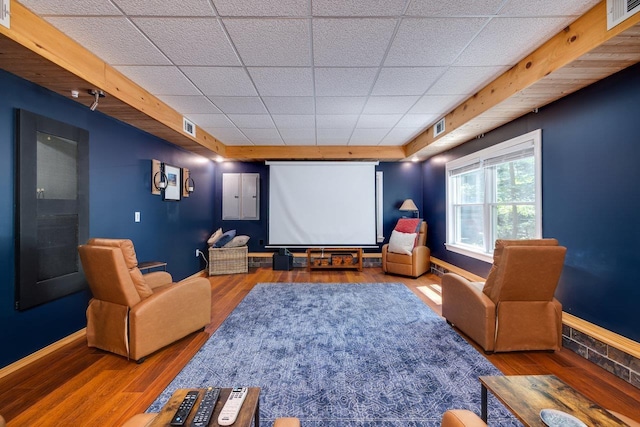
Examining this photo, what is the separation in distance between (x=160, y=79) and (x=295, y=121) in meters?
1.78

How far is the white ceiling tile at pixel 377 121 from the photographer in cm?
375

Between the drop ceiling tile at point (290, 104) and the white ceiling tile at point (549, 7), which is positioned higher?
the white ceiling tile at point (549, 7)

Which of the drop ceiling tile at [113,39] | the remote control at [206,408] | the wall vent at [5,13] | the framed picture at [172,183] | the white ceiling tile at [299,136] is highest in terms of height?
the white ceiling tile at [299,136]

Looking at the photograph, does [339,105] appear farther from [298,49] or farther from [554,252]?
[554,252]

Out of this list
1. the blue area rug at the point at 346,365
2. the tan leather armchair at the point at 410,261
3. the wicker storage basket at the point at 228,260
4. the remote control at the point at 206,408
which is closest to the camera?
the remote control at the point at 206,408

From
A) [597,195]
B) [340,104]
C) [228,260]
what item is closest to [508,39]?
[597,195]

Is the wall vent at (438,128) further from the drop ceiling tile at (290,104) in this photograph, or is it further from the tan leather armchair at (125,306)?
the tan leather armchair at (125,306)

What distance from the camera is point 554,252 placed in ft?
6.98

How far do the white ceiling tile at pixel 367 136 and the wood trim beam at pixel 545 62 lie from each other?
1208mm

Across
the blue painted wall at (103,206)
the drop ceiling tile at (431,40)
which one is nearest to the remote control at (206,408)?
the blue painted wall at (103,206)

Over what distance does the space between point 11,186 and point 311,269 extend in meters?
4.44

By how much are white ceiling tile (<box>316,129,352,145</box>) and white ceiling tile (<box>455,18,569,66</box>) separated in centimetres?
227

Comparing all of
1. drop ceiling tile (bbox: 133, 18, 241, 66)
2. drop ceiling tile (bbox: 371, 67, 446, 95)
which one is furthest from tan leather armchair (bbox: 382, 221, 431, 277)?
drop ceiling tile (bbox: 133, 18, 241, 66)

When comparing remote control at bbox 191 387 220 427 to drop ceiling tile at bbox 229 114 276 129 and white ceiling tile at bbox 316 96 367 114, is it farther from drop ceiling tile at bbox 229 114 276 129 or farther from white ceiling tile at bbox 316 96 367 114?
drop ceiling tile at bbox 229 114 276 129
